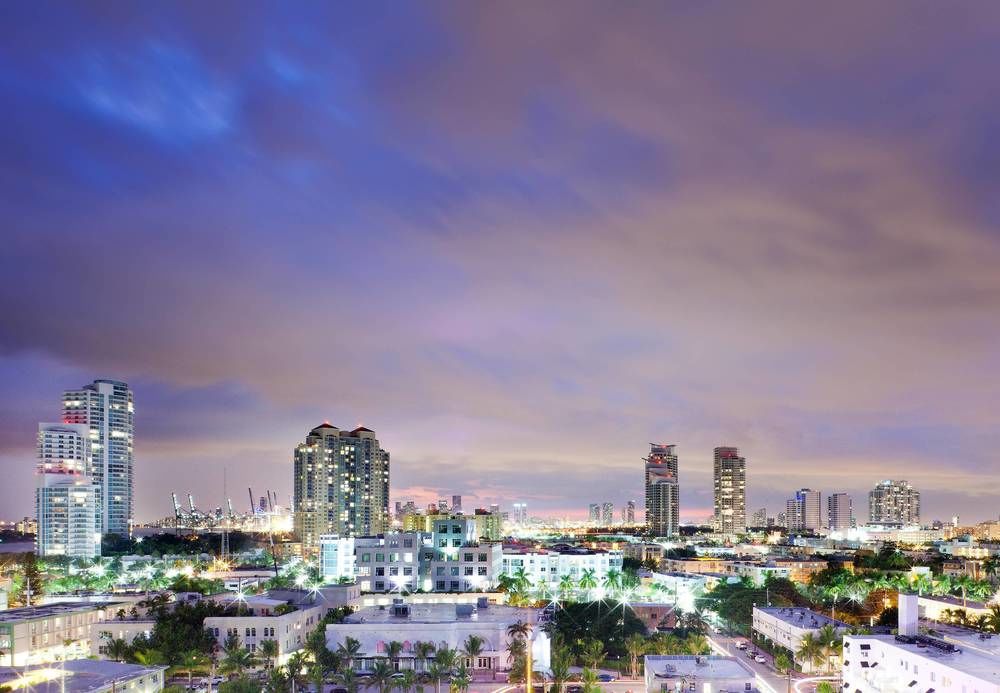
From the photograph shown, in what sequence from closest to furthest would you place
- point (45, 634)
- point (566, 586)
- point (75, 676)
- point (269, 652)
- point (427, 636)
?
1. point (75, 676)
2. point (269, 652)
3. point (427, 636)
4. point (45, 634)
5. point (566, 586)

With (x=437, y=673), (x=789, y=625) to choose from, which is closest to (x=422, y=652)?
(x=437, y=673)

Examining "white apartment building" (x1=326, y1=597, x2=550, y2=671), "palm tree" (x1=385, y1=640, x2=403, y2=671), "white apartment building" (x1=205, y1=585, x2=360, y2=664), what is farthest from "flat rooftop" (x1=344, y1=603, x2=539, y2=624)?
"white apartment building" (x1=205, y1=585, x2=360, y2=664)

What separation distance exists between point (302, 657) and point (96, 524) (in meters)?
143


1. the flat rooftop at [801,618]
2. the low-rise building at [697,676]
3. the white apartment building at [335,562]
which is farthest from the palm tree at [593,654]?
the white apartment building at [335,562]

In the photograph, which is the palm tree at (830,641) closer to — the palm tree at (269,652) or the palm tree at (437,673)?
the palm tree at (437,673)

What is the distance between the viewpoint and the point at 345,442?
177m

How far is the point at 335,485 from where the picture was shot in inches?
6801

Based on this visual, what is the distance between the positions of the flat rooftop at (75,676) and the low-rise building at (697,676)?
23.2 m

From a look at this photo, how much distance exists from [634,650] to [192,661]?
80.9 ft

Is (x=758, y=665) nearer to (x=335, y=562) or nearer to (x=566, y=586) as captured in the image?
(x=566, y=586)

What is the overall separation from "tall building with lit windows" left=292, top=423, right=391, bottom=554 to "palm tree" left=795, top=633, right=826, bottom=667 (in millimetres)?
123918

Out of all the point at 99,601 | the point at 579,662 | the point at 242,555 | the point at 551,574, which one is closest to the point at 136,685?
the point at 579,662

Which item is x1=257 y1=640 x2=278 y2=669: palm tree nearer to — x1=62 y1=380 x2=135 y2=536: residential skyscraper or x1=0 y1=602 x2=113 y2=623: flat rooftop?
x1=0 y1=602 x2=113 y2=623: flat rooftop

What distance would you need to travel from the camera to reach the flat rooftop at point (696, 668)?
133ft
